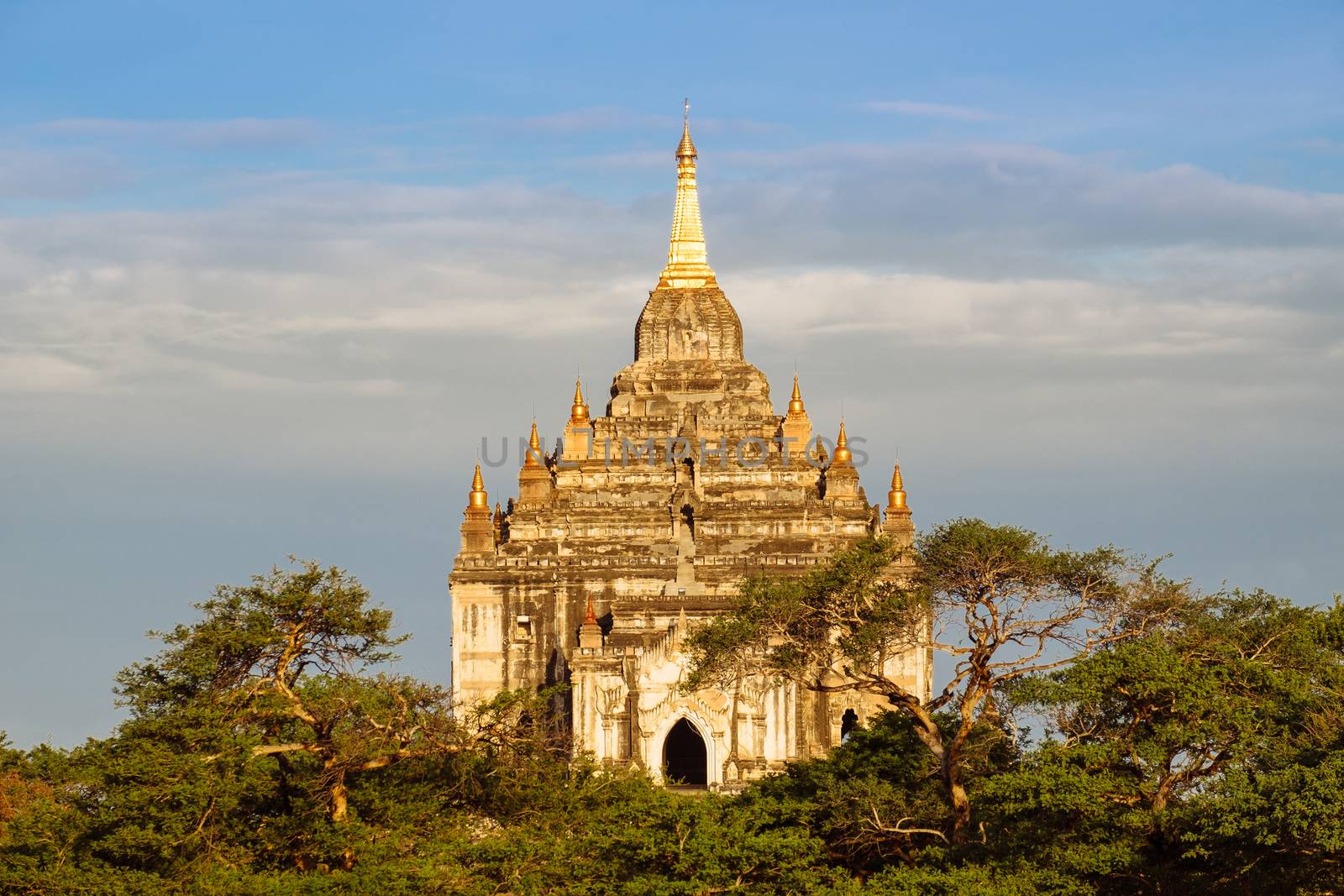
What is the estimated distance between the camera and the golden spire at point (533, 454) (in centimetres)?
9531

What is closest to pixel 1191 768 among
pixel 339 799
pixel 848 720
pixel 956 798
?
pixel 956 798

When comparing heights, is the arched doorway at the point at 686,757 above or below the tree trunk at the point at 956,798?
above

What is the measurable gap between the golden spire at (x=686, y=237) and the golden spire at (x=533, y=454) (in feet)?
31.6

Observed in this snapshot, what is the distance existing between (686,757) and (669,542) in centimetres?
861

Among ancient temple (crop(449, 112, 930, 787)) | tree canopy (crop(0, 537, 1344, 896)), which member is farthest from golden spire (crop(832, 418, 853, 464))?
tree canopy (crop(0, 537, 1344, 896))

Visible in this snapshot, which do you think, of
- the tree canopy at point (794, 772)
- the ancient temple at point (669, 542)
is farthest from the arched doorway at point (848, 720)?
the tree canopy at point (794, 772)

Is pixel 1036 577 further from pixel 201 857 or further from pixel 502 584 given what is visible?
pixel 502 584

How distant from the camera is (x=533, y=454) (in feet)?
315

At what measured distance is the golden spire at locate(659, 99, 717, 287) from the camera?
103m

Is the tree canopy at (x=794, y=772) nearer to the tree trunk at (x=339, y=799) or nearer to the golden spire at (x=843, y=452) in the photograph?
the tree trunk at (x=339, y=799)

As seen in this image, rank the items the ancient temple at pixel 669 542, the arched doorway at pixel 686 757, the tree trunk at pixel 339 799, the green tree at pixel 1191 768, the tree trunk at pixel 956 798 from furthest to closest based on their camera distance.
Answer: the arched doorway at pixel 686 757
the ancient temple at pixel 669 542
the tree trunk at pixel 339 799
the tree trunk at pixel 956 798
the green tree at pixel 1191 768

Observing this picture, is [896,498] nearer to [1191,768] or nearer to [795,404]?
[795,404]

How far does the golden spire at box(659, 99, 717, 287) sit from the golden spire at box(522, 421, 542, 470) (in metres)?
9.64

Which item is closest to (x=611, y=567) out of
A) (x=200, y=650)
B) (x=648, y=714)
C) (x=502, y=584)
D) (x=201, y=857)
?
(x=502, y=584)
